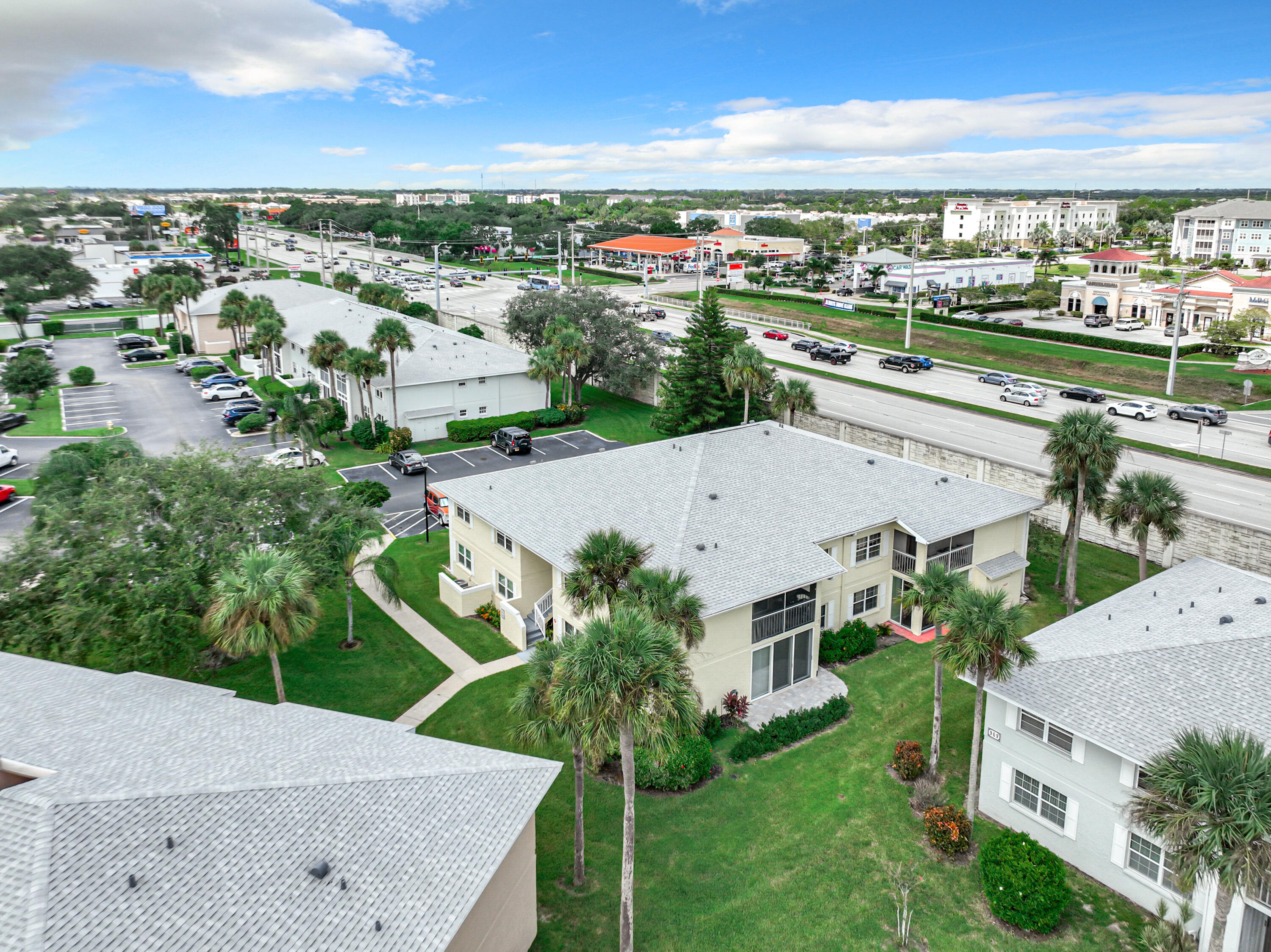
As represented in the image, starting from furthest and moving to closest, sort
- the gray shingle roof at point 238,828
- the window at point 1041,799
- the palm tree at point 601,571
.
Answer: the palm tree at point 601,571 → the window at point 1041,799 → the gray shingle roof at point 238,828

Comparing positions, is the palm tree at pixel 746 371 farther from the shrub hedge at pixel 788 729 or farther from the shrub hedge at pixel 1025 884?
the shrub hedge at pixel 1025 884

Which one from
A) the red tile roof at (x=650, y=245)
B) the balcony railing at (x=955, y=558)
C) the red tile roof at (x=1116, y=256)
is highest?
the red tile roof at (x=650, y=245)

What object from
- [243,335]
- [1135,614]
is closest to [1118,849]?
[1135,614]

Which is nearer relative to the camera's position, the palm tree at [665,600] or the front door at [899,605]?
the palm tree at [665,600]

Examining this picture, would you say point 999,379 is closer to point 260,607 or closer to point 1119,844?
point 1119,844

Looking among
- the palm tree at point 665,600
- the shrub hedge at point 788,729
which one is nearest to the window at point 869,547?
the shrub hedge at point 788,729

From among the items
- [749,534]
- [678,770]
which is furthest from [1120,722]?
[749,534]

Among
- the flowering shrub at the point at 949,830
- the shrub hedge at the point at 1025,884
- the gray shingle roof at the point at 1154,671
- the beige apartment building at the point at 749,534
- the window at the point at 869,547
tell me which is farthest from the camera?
the window at the point at 869,547
